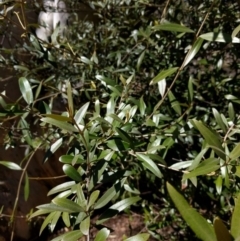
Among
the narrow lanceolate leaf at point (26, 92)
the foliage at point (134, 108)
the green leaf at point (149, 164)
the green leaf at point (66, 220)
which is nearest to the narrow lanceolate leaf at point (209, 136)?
the foliage at point (134, 108)

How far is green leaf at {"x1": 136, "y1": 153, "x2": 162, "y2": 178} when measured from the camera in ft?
2.95

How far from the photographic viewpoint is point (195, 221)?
454mm

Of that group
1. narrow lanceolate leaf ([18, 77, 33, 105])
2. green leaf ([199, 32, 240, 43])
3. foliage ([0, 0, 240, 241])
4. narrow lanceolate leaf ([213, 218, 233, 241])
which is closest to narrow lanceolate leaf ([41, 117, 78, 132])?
foliage ([0, 0, 240, 241])

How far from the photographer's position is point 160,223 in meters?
2.04

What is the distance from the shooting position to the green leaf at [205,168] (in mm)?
723

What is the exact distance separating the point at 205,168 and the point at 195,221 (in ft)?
0.98

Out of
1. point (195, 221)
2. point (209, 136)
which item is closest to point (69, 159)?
point (209, 136)

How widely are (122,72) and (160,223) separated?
857 mm

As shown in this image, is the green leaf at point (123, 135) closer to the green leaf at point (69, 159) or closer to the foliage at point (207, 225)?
the green leaf at point (69, 159)

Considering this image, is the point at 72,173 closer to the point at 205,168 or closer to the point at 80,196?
the point at 80,196

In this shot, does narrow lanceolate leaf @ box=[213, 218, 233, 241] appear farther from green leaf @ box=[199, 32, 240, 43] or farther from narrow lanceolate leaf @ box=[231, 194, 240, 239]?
green leaf @ box=[199, 32, 240, 43]

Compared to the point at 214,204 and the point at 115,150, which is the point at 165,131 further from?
the point at 214,204

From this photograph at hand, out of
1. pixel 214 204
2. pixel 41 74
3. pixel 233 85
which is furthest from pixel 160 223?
pixel 41 74

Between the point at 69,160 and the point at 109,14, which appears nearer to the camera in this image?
the point at 69,160
